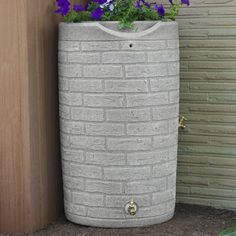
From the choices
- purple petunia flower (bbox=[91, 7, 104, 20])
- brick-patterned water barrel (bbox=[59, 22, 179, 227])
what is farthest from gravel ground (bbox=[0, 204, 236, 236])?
purple petunia flower (bbox=[91, 7, 104, 20])

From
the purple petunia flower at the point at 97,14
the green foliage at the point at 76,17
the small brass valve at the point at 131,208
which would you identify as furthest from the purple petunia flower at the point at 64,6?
the small brass valve at the point at 131,208

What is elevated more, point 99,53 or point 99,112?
point 99,53

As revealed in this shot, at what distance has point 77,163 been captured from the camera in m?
3.25

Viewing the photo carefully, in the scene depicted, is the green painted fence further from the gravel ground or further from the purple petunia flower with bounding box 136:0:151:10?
the purple petunia flower with bounding box 136:0:151:10

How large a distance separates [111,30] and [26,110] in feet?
1.85

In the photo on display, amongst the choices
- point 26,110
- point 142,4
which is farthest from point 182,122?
point 26,110

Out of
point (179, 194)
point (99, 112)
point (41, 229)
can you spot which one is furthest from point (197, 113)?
point (41, 229)

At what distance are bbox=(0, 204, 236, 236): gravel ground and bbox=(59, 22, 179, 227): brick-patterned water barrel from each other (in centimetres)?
5

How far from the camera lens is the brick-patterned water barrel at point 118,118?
3.11 meters

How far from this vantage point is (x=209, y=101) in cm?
360

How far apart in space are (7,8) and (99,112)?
666mm

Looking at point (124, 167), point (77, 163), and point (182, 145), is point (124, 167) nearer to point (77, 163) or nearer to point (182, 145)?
point (77, 163)

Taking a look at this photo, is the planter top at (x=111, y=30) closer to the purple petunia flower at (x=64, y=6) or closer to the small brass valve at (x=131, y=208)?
the purple petunia flower at (x=64, y=6)

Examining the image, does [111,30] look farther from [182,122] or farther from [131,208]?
[131,208]
